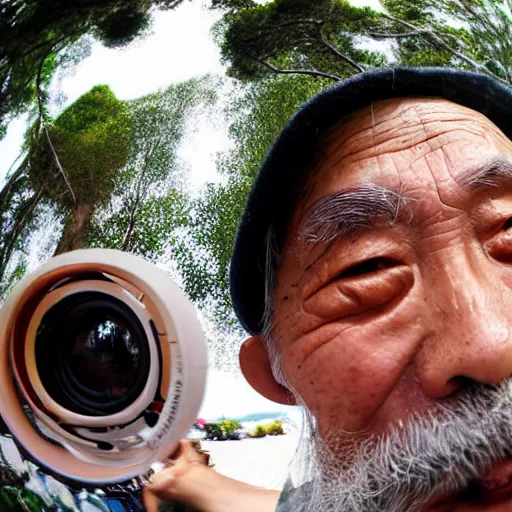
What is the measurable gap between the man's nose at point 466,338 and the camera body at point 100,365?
0.31 meters

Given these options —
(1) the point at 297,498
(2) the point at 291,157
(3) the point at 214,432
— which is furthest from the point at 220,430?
(2) the point at 291,157

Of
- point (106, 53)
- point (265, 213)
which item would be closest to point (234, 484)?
point (265, 213)

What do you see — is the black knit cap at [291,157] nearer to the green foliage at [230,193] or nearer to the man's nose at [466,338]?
the green foliage at [230,193]

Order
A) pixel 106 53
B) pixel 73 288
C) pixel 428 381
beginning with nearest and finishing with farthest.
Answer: pixel 428 381
pixel 73 288
pixel 106 53

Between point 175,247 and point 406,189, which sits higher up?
point 175,247

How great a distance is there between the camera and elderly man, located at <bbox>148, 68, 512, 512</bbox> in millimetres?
747

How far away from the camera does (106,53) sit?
98 centimetres

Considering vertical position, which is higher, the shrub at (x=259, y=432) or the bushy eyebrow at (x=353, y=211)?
the bushy eyebrow at (x=353, y=211)

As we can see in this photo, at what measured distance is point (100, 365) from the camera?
821 mm

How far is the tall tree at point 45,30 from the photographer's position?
0.99 m

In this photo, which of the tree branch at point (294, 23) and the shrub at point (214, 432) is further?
the tree branch at point (294, 23)

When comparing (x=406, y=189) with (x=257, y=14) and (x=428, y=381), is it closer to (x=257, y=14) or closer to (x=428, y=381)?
(x=428, y=381)

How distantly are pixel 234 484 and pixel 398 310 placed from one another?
0.34 m

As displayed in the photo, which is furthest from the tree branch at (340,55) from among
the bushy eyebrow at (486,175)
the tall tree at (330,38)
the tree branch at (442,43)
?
the bushy eyebrow at (486,175)
